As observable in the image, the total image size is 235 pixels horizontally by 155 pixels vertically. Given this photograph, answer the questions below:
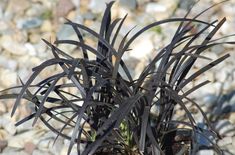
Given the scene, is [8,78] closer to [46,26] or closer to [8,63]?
[8,63]

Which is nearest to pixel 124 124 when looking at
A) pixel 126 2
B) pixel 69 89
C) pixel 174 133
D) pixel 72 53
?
pixel 174 133

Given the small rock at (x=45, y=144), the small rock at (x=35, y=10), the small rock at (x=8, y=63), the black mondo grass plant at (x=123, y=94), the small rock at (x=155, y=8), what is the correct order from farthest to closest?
1. the small rock at (x=35, y=10)
2. the small rock at (x=155, y=8)
3. the small rock at (x=8, y=63)
4. the small rock at (x=45, y=144)
5. the black mondo grass plant at (x=123, y=94)

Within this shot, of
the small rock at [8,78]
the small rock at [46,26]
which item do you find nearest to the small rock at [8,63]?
the small rock at [8,78]

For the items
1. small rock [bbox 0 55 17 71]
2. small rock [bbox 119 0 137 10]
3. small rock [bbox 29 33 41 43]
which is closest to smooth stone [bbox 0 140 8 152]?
small rock [bbox 0 55 17 71]

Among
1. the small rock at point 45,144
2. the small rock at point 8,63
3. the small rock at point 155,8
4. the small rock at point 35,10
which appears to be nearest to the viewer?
the small rock at point 45,144

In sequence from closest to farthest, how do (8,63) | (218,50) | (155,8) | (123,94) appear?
1. (123,94)
2. (218,50)
3. (8,63)
4. (155,8)

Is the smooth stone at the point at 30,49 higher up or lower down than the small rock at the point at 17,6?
lower down

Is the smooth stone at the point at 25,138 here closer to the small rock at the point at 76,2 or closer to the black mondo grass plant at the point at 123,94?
the black mondo grass plant at the point at 123,94

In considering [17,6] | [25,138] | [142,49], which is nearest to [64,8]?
[17,6]
